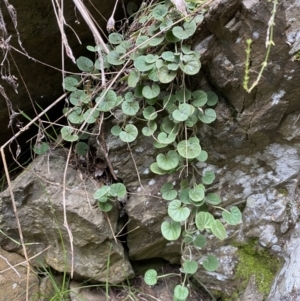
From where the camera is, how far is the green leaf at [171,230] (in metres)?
1.22

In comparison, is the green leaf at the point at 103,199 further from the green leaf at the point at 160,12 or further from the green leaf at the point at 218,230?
the green leaf at the point at 160,12

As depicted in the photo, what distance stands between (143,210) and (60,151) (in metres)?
0.38

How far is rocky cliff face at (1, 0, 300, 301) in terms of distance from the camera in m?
1.15

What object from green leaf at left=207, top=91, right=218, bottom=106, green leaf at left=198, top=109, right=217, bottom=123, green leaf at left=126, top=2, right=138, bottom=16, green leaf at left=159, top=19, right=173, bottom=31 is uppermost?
green leaf at left=159, top=19, right=173, bottom=31

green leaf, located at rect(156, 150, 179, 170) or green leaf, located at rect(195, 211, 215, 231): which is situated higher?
green leaf, located at rect(156, 150, 179, 170)

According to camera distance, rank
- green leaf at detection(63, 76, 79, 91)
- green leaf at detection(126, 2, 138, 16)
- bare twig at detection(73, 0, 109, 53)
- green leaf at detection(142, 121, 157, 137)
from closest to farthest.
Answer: bare twig at detection(73, 0, 109, 53) < green leaf at detection(142, 121, 157, 137) < green leaf at detection(63, 76, 79, 91) < green leaf at detection(126, 2, 138, 16)

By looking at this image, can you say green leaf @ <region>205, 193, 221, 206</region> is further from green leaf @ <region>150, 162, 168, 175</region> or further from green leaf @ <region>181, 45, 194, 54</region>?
green leaf @ <region>181, 45, 194, 54</region>

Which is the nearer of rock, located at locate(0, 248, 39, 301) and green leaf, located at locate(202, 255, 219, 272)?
green leaf, located at locate(202, 255, 219, 272)

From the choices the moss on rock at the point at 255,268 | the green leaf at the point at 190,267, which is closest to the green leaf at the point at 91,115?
the green leaf at the point at 190,267

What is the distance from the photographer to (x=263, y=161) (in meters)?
1.34

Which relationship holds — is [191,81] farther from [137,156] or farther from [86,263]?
[86,263]

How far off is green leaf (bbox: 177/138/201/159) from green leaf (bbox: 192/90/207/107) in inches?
4.8

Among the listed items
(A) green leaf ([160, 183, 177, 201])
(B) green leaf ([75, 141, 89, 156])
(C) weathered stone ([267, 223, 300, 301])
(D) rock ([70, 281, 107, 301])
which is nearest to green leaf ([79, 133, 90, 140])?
(B) green leaf ([75, 141, 89, 156])

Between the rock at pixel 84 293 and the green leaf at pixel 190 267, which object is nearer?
the green leaf at pixel 190 267
